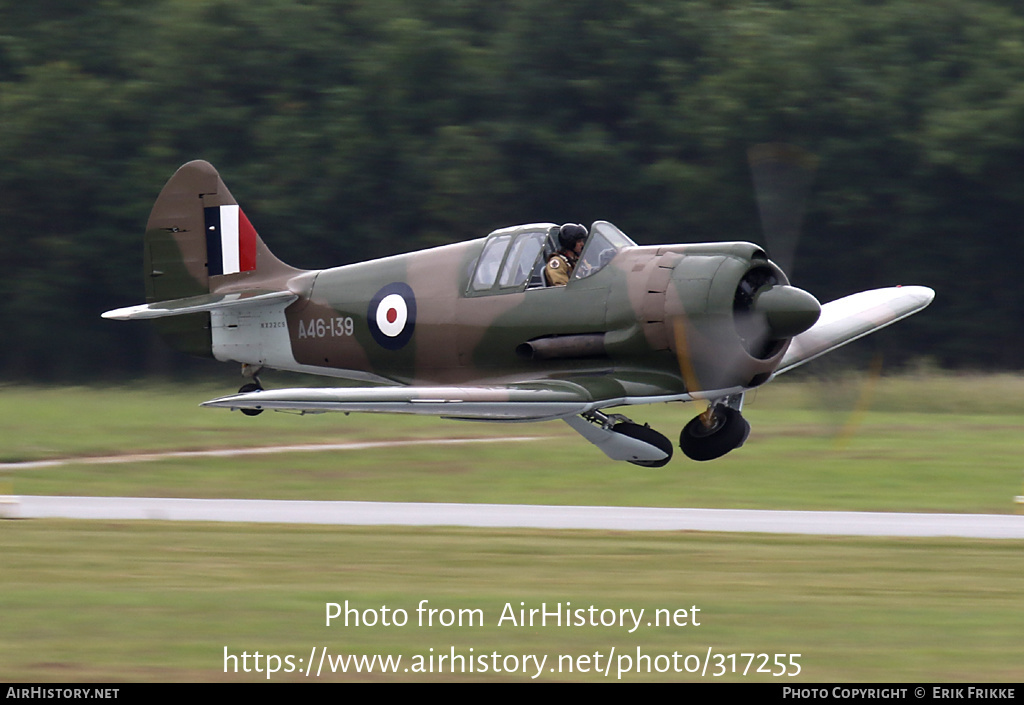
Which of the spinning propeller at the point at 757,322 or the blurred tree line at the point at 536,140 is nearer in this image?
the spinning propeller at the point at 757,322

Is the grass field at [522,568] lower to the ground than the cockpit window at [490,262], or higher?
lower

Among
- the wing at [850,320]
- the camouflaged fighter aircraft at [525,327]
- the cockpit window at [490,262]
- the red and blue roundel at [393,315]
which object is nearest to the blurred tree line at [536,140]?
the camouflaged fighter aircraft at [525,327]

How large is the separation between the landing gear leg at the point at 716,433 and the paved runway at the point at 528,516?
0.99m

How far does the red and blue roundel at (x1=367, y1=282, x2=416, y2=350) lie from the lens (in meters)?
14.2

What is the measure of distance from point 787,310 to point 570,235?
7.86ft

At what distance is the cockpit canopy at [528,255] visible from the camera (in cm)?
1291

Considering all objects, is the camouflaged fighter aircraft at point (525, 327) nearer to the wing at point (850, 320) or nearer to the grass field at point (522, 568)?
the wing at point (850, 320)

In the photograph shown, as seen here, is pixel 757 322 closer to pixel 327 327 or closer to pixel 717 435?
pixel 717 435

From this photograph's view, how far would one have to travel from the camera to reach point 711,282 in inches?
473

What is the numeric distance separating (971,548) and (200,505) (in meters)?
7.01

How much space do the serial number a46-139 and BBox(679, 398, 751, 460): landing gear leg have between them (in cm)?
407

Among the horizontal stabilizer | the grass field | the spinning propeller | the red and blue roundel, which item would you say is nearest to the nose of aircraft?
the spinning propeller

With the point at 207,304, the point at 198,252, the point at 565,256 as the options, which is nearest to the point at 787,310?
the point at 565,256

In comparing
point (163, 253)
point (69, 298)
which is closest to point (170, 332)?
point (163, 253)
